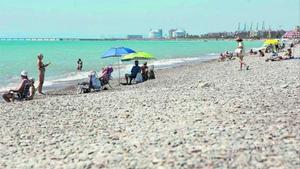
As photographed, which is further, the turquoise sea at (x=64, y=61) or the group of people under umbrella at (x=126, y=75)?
the turquoise sea at (x=64, y=61)

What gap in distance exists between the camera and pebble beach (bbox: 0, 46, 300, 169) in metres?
6.83

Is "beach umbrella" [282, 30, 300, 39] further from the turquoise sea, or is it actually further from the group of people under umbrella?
the group of people under umbrella

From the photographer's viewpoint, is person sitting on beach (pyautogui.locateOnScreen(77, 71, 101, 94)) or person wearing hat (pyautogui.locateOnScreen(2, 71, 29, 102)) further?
person sitting on beach (pyautogui.locateOnScreen(77, 71, 101, 94))

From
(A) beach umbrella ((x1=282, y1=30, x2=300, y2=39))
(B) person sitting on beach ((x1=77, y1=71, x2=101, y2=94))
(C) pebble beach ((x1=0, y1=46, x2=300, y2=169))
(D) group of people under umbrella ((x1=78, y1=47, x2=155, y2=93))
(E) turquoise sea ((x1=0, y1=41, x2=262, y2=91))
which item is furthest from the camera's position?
(A) beach umbrella ((x1=282, y1=30, x2=300, y2=39))

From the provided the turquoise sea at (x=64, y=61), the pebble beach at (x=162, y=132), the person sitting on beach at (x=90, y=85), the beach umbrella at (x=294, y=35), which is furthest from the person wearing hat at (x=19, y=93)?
the beach umbrella at (x=294, y=35)

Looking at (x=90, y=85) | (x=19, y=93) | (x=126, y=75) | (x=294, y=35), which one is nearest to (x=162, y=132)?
(x=19, y=93)

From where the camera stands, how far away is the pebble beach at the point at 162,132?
6.83 m

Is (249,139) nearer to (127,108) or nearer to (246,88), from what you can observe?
(127,108)

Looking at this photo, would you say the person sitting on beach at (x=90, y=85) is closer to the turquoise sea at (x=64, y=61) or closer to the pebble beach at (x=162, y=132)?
the pebble beach at (x=162, y=132)

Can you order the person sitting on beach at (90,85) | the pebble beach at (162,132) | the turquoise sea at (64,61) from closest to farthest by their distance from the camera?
the pebble beach at (162,132)
the person sitting on beach at (90,85)
the turquoise sea at (64,61)

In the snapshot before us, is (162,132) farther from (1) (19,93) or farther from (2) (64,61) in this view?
(2) (64,61)

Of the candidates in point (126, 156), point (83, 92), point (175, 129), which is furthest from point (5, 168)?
point (83, 92)

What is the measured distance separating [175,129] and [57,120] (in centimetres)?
356

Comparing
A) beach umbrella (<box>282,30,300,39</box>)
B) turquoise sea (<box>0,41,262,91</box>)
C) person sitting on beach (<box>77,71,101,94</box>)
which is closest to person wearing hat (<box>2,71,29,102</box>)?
person sitting on beach (<box>77,71,101,94</box>)
